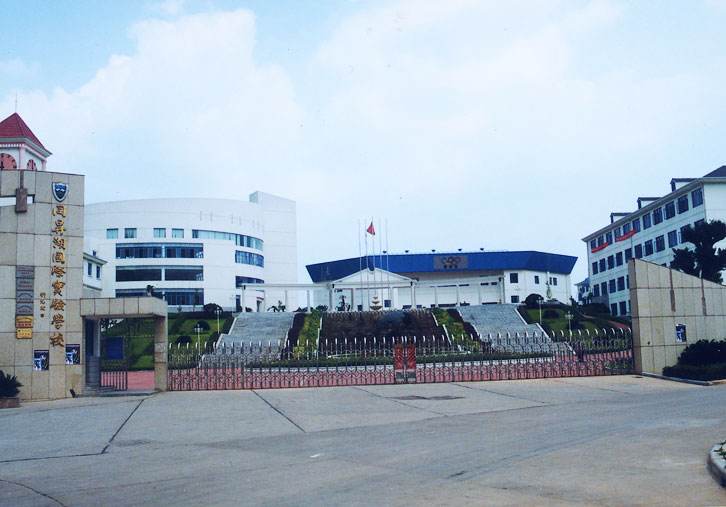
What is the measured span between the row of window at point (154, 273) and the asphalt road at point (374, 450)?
48.0 metres

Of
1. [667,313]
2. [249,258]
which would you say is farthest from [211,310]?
[667,313]

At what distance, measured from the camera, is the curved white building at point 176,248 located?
6625cm

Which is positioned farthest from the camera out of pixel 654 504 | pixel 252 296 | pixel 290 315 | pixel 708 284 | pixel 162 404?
pixel 252 296

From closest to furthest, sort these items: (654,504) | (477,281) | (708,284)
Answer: (654,504) → (708,284) → (477,281)

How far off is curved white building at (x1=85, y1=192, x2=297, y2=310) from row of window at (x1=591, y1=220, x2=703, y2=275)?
2919cm

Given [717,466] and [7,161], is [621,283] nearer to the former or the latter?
[7,161]

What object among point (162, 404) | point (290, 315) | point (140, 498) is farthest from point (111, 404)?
point (290, 315)

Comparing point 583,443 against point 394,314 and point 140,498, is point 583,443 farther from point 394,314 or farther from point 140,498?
point 394,314

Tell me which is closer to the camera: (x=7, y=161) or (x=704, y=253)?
(x=704, y=253)

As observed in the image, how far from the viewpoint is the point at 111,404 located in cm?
1995

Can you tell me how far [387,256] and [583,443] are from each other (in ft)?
210

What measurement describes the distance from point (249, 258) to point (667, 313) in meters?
51.9

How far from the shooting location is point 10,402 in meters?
19.9

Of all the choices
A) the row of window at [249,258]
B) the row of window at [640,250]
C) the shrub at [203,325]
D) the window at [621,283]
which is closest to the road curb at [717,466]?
the row of window at [640,250]
